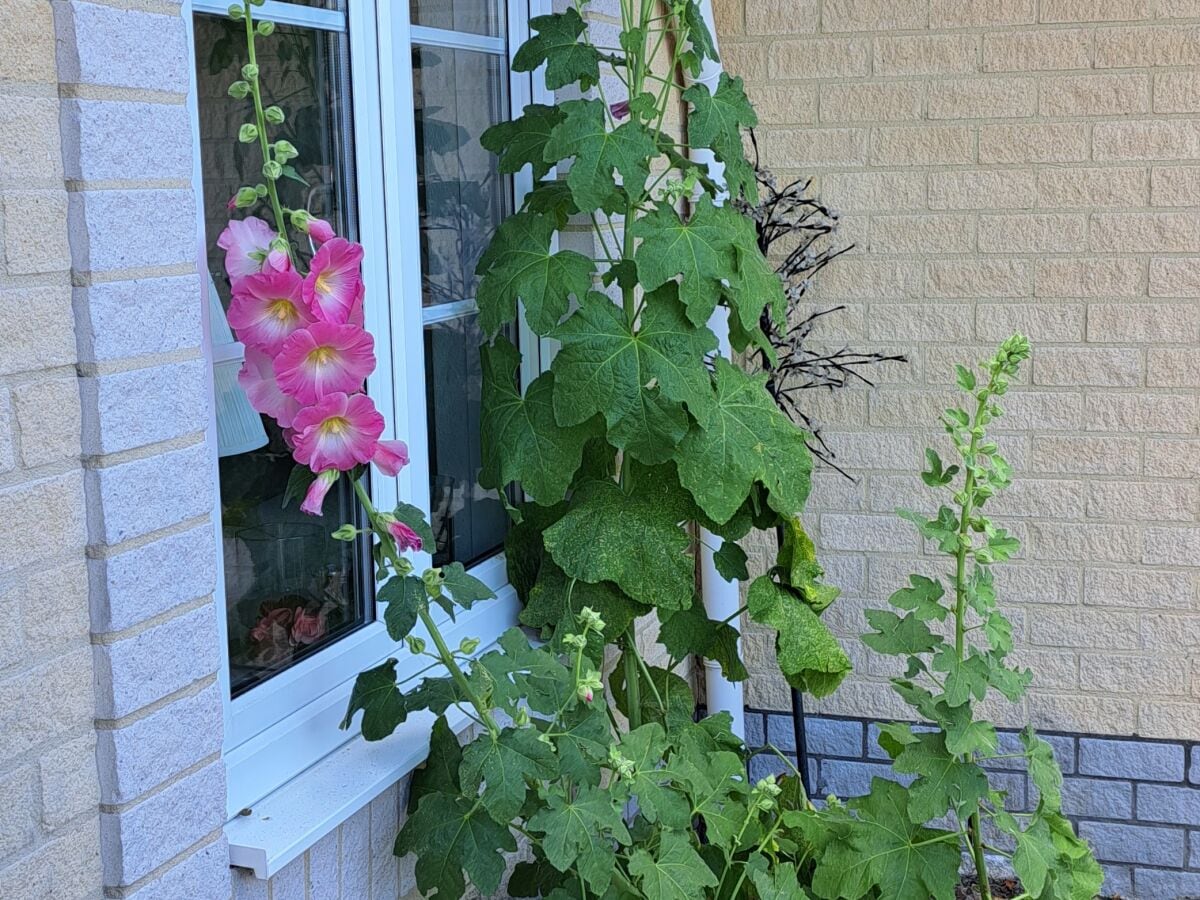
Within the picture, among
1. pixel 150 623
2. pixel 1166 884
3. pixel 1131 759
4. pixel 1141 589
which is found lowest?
pixel 1166 884

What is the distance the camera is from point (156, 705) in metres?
1.49

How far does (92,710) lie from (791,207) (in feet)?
6.67

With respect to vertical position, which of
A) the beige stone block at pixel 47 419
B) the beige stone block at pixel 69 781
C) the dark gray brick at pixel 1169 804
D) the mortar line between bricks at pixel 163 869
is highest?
the beige stone block at pixel 47 419

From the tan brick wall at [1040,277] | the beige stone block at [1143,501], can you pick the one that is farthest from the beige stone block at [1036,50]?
the beige stone block at [1143,501]

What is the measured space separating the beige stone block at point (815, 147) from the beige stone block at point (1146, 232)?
1.77ft

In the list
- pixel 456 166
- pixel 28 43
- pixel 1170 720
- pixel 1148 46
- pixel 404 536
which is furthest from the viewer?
pixel 1170 720

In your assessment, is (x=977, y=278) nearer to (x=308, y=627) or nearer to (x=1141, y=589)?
(x=1141, y=589)

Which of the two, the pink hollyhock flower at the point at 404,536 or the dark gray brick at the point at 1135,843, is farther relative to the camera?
the dark gray brick at the point at 1135,843

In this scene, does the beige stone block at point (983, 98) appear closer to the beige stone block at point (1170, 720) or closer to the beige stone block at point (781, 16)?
the beige stone block at point (781, 16)

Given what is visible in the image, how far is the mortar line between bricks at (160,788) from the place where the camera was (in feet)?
4.72

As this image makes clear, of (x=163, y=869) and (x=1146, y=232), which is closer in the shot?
(x=163, y=869)

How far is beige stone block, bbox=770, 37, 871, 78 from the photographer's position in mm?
3082

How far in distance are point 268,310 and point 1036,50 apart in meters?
2.07

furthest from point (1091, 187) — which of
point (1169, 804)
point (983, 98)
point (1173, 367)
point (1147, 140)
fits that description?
point (1169, 804)
